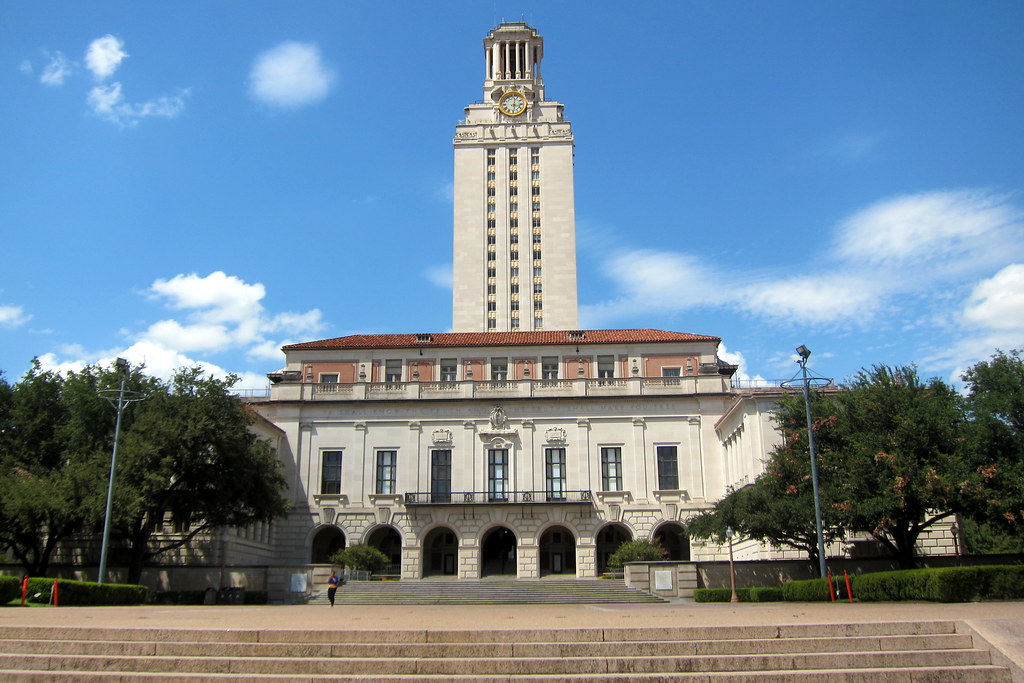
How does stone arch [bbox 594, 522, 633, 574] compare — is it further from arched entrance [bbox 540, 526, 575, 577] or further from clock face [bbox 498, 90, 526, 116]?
clock face [bbox 498, 90, 526, 116]

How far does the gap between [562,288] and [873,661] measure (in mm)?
77353

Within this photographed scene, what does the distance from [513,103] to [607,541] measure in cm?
5695

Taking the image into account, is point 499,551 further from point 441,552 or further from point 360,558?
point 360,558

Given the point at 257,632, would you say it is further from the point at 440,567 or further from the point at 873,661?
the point at 440,567

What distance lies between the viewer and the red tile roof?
5872cm

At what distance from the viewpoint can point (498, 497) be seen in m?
54.8

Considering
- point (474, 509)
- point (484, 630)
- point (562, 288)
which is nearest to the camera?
point (484, 630)

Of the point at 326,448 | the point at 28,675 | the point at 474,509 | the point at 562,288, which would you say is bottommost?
the point at 28,675

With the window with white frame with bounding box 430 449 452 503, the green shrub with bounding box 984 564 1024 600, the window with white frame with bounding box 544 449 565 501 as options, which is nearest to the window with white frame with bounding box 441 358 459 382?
the window with white frame with bounding box 430 449 452 503

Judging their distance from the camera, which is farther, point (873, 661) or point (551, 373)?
point (551, 373)

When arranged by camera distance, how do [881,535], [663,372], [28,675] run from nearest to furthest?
[28,675] → [881,535] → [663,372]

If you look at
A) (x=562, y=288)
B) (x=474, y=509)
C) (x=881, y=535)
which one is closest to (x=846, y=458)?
(x=881, y=535)

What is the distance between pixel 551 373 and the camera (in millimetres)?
59031

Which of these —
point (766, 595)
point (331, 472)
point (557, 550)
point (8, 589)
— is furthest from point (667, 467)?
point (8, 589)
